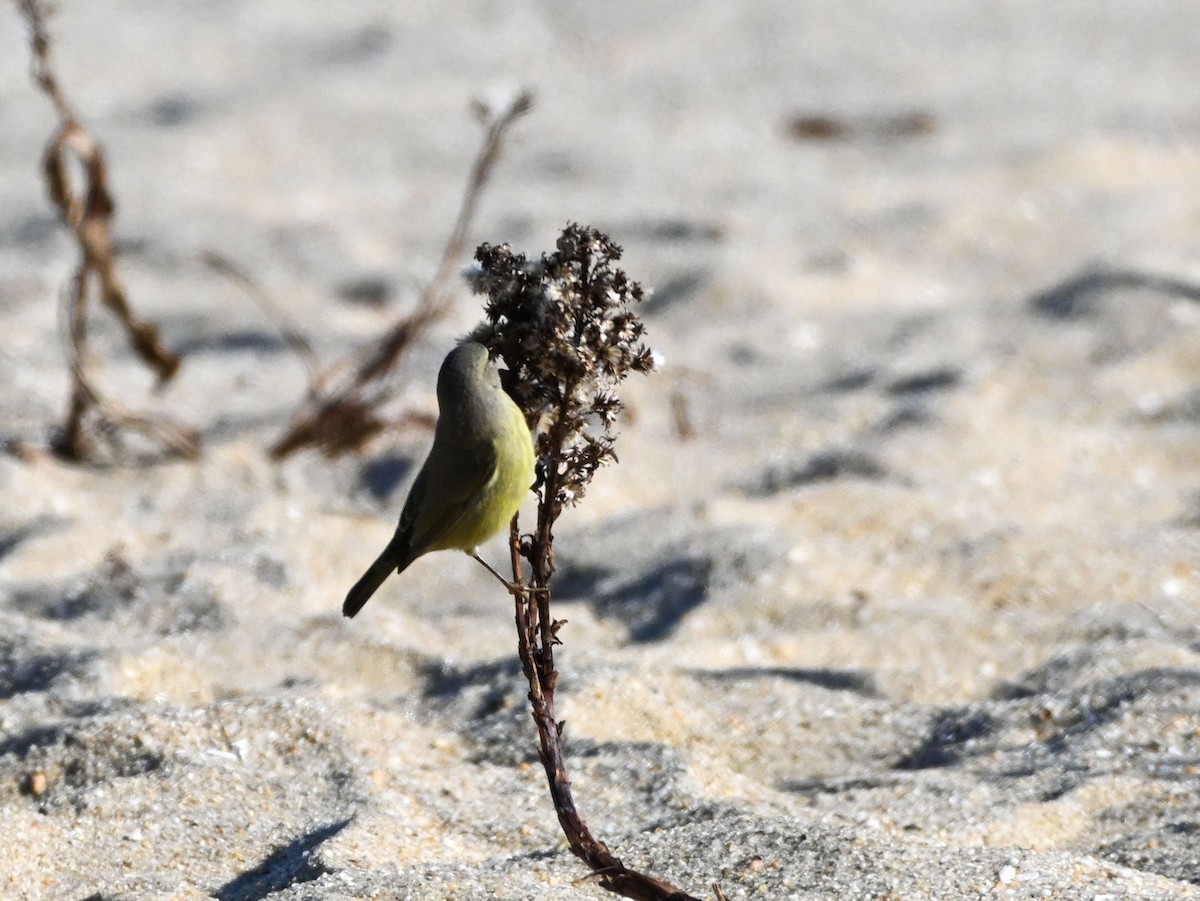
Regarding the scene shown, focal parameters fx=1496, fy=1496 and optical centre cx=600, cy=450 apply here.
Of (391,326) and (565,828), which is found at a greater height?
(391,326)

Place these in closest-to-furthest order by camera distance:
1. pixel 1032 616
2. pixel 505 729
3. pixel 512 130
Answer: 1. pixel 505 729
2. pixel 1032 616
3. pixel 512 130

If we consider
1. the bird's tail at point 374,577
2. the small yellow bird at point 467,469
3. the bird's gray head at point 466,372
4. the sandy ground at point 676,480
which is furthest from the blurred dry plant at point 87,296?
the bird's gray head at point 466,372

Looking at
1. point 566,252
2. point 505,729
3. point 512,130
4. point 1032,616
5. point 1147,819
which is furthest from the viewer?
point 512,130

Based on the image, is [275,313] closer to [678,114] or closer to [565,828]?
[678,114]

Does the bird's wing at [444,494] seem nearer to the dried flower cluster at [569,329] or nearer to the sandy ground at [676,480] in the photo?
the dried flower cluster at [569,329]

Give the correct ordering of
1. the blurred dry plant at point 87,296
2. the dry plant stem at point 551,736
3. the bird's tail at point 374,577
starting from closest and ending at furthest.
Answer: the dry plant stem at point 551,736 < the bird's tail at point 374,577 < the blurred dry plant at point 87,296

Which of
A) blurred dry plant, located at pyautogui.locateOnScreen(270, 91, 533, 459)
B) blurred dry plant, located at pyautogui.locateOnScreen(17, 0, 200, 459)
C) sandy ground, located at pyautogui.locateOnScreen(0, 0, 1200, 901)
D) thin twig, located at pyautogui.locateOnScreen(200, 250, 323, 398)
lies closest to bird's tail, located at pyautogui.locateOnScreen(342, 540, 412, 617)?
sandy ground, located at pyautogui.locateOnScreen(0, 0, 1200, 901)

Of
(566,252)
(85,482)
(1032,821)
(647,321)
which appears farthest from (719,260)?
(566,252)
